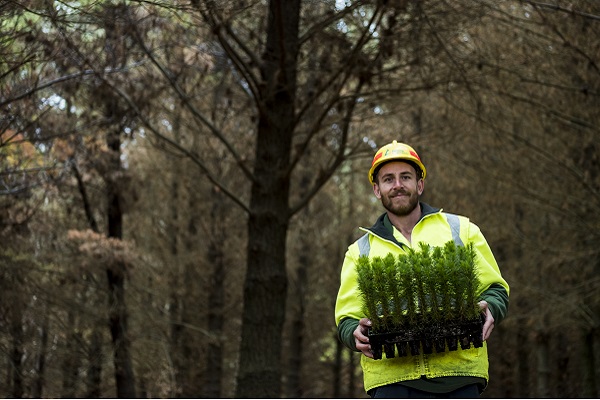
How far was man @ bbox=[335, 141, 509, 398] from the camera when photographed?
135 inches

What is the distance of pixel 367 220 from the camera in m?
22.5

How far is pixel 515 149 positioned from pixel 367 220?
29.7ft

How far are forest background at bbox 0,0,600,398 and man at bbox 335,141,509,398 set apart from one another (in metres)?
2.31

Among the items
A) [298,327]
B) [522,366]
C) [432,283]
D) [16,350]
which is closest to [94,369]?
[16,350]

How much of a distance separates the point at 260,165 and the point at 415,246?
5356 mm

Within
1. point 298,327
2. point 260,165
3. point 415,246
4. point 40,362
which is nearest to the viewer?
point 415,246

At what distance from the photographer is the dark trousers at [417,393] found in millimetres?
3430

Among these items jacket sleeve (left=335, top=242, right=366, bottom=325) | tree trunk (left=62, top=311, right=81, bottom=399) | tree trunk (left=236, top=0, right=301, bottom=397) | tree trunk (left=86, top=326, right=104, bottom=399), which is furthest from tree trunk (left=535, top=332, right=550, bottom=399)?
jacket sleeve (left=335, top=242, right=366, bottom=325)

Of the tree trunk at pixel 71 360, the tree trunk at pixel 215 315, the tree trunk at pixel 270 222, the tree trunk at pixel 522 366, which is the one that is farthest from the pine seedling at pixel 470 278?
the tree trunk at pixel 522 366

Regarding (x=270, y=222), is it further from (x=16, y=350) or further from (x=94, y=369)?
(x=94, y=369)

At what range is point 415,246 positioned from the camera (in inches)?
145

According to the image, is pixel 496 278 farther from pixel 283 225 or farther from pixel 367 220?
pixel 367 220

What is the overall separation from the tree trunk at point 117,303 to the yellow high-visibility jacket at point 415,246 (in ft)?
35.1

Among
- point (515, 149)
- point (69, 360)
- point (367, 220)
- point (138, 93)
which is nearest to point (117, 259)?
point (138, 93)
